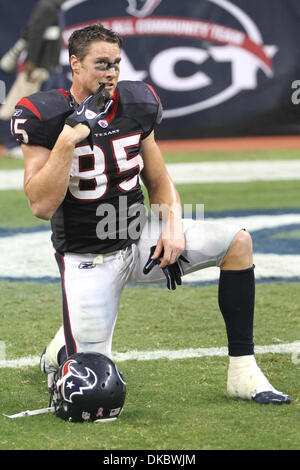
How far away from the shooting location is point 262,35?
11.1 metres

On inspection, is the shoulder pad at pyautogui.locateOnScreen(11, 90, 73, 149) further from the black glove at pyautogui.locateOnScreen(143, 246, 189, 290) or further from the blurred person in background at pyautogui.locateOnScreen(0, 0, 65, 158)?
the blurred person in background at pyautogui.locateOnScreen(0, 0, 65, 158)

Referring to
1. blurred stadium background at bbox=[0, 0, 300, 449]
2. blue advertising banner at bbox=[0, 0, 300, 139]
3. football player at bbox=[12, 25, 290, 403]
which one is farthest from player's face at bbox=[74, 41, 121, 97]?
blue advertising banner at bbox=[0, 0, 300, 139]

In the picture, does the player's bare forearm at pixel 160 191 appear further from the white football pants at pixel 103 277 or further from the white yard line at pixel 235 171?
the white yard line at pixel 235 171

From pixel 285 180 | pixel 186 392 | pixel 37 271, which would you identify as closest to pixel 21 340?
pixel 186 392

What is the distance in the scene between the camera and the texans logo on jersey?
3.09 metres

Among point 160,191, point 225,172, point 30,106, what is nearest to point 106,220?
point 160,191

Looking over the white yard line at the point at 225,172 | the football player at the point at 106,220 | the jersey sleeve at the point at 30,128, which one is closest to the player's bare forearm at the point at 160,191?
the football player at the point at 106,220

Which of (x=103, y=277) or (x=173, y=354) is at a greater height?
(x=103, y=277)

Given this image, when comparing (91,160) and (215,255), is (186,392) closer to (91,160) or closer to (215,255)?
(215,255)

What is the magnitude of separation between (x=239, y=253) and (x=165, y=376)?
0.62m

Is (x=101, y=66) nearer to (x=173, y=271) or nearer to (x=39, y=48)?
(x=173, y=271)

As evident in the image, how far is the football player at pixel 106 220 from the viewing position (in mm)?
3283

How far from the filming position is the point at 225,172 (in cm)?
920
